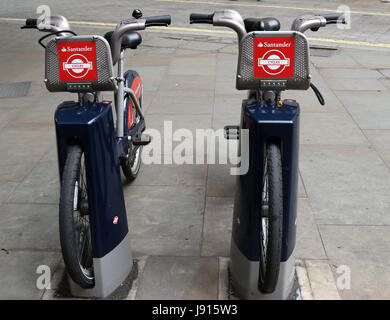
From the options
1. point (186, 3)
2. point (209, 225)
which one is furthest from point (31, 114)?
point (186, 3)

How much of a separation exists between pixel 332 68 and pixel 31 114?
17.1ft

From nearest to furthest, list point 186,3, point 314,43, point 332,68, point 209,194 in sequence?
1. point 209,194
2. point 332,68
3. point 314,43
4. point 186,3

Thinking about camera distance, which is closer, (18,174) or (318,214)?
(318,214)

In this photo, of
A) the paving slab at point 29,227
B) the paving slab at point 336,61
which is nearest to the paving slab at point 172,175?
the paving slab at point 29,227

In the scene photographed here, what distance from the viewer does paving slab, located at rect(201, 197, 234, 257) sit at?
3836 mm

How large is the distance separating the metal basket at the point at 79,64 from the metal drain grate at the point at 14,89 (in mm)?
4991

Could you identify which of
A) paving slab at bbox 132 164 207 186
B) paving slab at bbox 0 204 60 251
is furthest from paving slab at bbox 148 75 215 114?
paving slab at bbox 0 204 60 251

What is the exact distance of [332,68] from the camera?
364 inches

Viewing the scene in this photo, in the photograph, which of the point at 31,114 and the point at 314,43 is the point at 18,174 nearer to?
the point at 31,114

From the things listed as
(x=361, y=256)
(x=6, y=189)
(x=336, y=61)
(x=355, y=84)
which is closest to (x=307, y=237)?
(x=361, y=256)

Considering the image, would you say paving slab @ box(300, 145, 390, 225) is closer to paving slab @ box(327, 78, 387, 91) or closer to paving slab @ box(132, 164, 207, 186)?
paving slab @ box(132, 164, 207, 186)

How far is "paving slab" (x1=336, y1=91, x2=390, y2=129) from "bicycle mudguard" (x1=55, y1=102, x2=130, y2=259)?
13.2ft

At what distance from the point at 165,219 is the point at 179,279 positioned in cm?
88

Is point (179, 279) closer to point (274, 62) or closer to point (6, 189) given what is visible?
point (274, 62)
